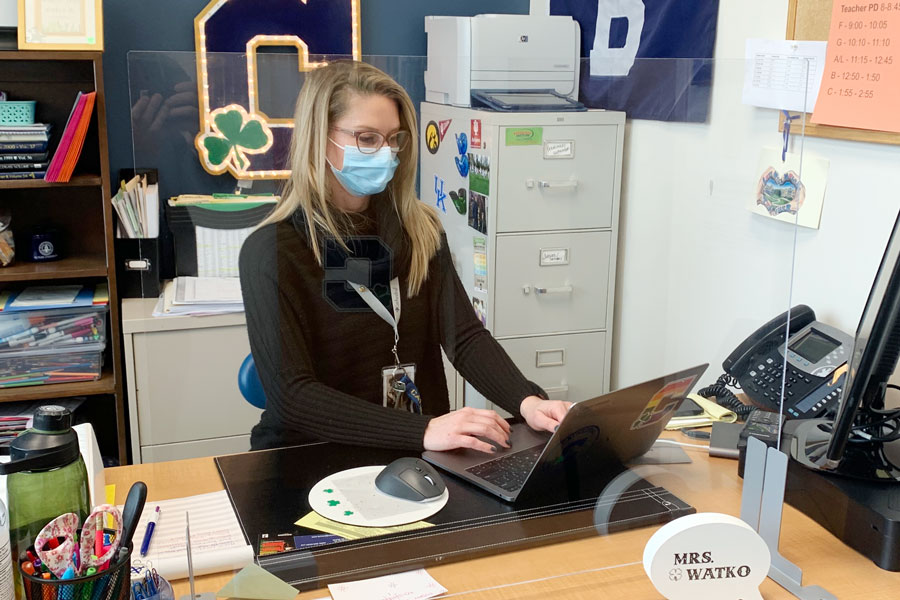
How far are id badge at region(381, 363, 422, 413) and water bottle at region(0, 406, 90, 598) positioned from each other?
493 millimetres

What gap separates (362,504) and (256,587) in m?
0.21

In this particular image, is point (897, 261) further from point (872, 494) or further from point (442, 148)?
point (442, 148)

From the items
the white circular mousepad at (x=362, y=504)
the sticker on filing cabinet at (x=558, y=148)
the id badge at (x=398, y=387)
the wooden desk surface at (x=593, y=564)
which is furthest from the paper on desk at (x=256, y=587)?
the sticker on filing cabinet at (x=558, y=148)

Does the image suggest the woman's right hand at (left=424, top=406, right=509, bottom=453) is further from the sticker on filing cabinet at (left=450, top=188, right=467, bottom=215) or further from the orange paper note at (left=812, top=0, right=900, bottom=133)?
the orange paper note at (left=812, top=0, right=900, bottom=133)

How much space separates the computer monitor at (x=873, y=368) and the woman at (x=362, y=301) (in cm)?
41

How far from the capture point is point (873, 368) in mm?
1175

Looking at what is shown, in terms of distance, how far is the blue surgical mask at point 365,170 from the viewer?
1.17m

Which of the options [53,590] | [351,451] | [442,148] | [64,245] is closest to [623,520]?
[351,451]

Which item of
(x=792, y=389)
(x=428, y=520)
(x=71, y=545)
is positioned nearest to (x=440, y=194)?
(x=428, y=520)

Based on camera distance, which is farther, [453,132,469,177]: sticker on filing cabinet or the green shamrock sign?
[453,132,469,177]: sticker on filing cabinet

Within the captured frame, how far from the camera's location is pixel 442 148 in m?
1.29

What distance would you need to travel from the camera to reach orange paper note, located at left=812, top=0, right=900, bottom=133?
67.8 inches

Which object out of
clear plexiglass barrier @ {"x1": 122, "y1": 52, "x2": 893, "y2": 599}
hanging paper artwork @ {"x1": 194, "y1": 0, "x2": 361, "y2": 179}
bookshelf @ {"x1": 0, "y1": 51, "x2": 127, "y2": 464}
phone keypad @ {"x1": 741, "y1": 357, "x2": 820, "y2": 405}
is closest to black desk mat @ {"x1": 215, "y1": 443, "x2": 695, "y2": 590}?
clear plexiglass barrier @ {"x1": 122, "y1": 52, "x2": 893, "y2": 599}

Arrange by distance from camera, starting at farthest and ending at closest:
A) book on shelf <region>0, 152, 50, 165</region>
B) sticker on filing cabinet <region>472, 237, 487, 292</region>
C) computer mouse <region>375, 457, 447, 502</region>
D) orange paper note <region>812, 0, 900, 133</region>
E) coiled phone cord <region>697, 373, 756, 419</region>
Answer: book on shelf <region>0, 152, 50, 165</region>, orange paper note <region>812, 0, 900, 133</region>, coiled phone cord <region>697, 373, 756, 419</region>, sticker on filing cabinet <region>472, 237, 487, 292</region>, computer mouse <region>375, 457, 447, 502</region>
